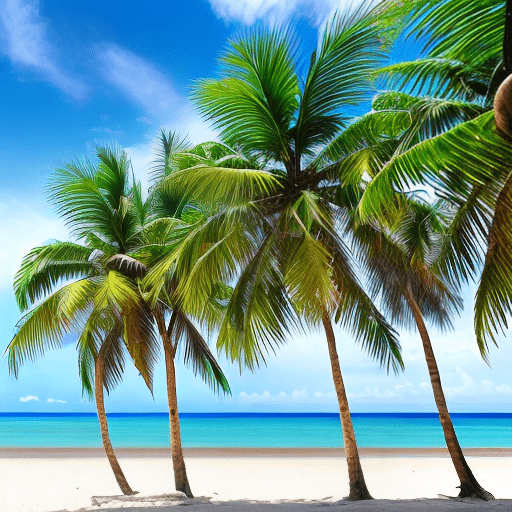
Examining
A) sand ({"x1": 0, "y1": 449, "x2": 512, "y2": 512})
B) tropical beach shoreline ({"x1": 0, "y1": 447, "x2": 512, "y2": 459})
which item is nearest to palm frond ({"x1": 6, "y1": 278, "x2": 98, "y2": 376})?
sand ({"x1": 0, "y1": 449, "x2": 512, "y2": 512})

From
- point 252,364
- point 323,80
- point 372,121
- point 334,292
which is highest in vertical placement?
point 323,80

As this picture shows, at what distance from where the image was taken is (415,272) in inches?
423

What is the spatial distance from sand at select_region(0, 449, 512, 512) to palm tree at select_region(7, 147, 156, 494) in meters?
2.91

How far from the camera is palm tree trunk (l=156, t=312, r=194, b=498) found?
12609 millimetres

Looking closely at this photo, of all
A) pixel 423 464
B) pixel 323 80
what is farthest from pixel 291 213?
pixel 423 464

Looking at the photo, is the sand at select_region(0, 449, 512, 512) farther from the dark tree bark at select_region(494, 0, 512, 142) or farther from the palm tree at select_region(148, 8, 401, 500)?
the dark tree bark at select_region(494, 0, 512, 142)

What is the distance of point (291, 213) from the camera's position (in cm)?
1001

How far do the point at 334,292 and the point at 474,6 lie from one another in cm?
476

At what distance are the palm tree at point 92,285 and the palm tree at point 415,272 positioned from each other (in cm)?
449

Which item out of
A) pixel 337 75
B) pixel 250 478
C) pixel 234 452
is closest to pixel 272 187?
pixel 337 75

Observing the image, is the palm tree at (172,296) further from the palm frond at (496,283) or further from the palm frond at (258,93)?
the palm frond at (496,283)

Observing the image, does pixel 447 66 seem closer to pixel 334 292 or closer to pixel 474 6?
pixel 474 6

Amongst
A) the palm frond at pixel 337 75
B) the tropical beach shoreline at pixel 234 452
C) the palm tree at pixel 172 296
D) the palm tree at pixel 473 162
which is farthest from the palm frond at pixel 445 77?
the tropical beach shoreline at pixel 234 452

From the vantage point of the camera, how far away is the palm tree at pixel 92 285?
1241cm
